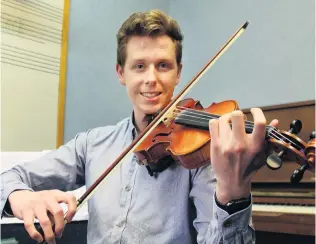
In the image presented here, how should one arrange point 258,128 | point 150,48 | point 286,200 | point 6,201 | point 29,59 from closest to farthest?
point 258,128 → point 6,201 → point 150,48 → point 286,200 → point 29,59

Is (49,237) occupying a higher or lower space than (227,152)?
lower

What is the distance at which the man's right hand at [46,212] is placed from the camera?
69 cm

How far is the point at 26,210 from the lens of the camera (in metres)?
0.74

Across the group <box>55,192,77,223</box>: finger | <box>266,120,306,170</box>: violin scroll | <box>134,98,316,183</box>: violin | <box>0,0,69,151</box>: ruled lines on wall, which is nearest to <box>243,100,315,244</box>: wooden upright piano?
<box>134,98,316,183</box>: violin

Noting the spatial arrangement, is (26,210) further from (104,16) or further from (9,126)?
(104,16)

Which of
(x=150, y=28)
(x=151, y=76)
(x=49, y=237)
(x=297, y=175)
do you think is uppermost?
(x=150, y=28)

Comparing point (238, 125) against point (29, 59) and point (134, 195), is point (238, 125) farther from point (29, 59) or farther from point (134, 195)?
point (29, 59)

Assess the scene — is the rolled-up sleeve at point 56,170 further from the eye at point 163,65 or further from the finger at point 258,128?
the finger at point 258,128

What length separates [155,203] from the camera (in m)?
0.92

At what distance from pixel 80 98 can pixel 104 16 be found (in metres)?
0.55

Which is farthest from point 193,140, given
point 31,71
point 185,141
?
point 31,71

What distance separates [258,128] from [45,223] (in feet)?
1.29

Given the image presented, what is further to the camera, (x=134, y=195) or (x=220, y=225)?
(x=134, y=195)

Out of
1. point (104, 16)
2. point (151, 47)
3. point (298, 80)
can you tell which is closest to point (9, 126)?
point (104, 16)
